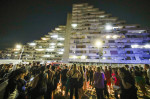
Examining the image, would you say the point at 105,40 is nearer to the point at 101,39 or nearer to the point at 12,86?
the point at 101,39

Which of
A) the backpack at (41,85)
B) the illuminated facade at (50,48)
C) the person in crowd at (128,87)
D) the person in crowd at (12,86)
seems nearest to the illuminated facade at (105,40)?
the illuminated facade at (50,48)

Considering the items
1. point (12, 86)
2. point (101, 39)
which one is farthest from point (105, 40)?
point (12, 86)

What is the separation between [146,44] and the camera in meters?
34.5

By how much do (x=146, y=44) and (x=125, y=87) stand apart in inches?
1880

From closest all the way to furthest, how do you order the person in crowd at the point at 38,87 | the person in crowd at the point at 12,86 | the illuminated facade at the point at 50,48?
the person in crowd at the point at 12,86
the person in crowd at the point at 38,87
the illuminated facade at the point at 50,48

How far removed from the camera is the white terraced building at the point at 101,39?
112 ft

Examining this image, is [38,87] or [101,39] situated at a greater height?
[101,39]

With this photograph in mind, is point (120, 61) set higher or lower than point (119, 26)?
lower

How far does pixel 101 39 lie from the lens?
37.8 metres

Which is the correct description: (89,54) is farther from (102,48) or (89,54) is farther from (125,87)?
(125,87)

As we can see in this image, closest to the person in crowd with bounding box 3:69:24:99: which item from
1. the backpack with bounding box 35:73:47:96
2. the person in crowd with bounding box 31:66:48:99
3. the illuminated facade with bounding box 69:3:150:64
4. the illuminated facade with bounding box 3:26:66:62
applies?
the person in crowd with bounding box 31:66:48:99

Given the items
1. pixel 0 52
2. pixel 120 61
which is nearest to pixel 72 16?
pixel 120 61

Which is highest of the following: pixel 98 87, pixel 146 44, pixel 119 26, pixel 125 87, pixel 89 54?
pixel 119 26

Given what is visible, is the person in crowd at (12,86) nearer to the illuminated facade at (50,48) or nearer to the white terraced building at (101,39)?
the white terraced building at (101,39)
